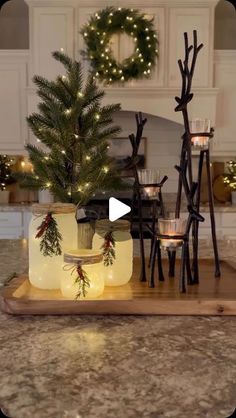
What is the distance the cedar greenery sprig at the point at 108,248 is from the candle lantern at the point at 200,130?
29cm

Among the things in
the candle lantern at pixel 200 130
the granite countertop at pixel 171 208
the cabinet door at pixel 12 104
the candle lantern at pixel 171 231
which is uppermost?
the cabinet door at pixel 12 104

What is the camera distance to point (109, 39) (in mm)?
3717

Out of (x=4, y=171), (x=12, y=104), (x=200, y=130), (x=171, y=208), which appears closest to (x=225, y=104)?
(x=171, y=208)

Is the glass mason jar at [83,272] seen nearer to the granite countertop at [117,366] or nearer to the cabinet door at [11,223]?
the granite countertop at [117,366]

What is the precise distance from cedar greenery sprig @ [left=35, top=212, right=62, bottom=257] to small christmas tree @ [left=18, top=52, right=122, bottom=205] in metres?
0.18

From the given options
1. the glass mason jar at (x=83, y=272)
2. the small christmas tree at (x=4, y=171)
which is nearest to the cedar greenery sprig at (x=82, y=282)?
the glass mason jar at (x=83, y=272)

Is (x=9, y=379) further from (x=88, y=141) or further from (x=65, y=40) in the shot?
(x=65, y=40)

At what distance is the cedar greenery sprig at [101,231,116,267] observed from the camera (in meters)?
1.05

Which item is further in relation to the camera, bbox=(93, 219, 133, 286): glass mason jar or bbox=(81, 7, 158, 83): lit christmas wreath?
bbox=(81, 7, 158, 83): lit christmas wreath

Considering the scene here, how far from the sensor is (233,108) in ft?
13.1

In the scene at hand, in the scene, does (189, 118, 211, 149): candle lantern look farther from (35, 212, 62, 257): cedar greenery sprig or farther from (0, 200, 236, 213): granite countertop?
(0, 200, 236, 213): granite countertop

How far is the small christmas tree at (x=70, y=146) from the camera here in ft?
3.92

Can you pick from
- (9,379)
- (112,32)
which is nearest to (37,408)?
(9,379)
